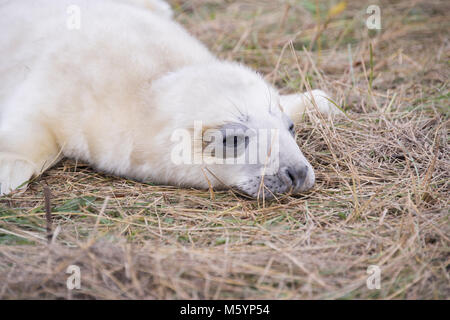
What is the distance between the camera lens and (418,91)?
3.66 meters

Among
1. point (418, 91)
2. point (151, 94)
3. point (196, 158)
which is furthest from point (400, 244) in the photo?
point (418, 91)

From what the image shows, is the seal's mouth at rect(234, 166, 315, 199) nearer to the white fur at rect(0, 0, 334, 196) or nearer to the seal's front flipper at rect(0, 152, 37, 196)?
the white fur at rect(0, 0, 334, 196)

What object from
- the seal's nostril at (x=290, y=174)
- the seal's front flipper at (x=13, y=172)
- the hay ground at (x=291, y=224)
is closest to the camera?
the hay ground at (x=291, y=224)

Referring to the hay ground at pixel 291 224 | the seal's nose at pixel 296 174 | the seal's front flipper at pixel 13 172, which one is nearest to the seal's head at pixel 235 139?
the seal's nose at pixel 296 174

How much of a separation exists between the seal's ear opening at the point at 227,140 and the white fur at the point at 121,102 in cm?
4

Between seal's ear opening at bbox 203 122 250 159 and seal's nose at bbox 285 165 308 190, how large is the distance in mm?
267

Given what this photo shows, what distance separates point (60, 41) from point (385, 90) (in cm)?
247

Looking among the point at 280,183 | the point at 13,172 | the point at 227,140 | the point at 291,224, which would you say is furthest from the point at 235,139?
the point at 13,172

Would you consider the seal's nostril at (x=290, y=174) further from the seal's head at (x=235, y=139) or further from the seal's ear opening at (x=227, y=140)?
the seal's ear opening at (x=227, y=140)

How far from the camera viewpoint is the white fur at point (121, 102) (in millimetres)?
2564

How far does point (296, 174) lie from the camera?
2.42 meters

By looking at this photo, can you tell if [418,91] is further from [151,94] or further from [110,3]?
[110,3]

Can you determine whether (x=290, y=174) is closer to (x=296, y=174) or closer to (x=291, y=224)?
(x=296, y=174)

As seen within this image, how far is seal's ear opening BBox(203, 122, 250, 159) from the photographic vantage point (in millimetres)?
2500
